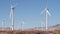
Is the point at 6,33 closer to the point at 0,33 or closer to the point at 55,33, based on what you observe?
the point at 0,33

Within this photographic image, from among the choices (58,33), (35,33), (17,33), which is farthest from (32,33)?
(58,33)

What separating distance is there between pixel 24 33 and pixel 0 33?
2.90 metres

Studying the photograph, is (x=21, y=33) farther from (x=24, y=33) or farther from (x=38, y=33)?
(x=38, y=33)

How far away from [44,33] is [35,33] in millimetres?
1112

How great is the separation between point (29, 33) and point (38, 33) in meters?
1.08

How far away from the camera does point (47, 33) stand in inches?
910

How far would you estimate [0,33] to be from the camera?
920 inches

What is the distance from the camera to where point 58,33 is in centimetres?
2364

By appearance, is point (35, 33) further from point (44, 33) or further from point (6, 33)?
point (6, 33)

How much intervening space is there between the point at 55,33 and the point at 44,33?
1406mm

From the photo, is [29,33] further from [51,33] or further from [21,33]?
[51,33]

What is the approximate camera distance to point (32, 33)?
22.9 meters

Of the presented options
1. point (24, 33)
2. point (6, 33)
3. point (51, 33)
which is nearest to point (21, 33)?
point (24, 33)

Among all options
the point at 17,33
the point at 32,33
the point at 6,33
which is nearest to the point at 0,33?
the point at 6,33
